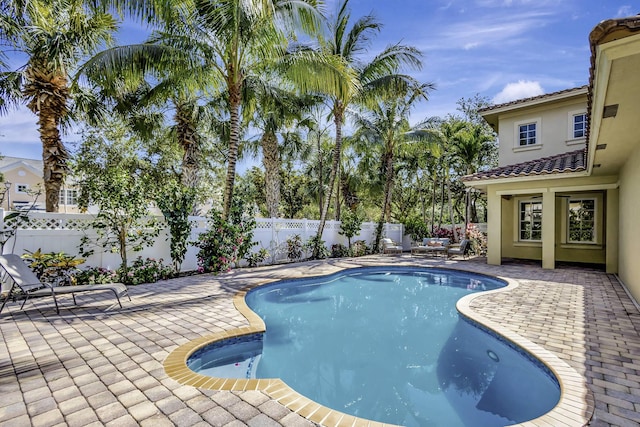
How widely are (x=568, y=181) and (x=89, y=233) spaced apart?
16.4 m

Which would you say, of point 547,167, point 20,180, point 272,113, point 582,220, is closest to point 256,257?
point 272,113

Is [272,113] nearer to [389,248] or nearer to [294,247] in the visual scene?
[294,247]

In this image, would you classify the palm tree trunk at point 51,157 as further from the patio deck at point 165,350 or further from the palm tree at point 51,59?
the patio deck at point 165,350

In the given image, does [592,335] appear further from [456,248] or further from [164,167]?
[164,167]

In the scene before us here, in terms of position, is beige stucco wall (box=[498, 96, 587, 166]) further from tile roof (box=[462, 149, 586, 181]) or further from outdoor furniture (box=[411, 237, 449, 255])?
outdoor furniture (box=[411, 237, 449, 255])

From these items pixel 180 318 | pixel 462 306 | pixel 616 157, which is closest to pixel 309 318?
pixel 180 318

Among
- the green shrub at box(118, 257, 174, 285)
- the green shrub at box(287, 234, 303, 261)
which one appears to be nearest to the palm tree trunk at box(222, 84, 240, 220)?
the green shrub at box(118, 257, 174, 285)

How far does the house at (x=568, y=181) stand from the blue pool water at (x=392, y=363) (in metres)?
4.24

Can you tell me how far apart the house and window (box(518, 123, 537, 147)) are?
0.04 m

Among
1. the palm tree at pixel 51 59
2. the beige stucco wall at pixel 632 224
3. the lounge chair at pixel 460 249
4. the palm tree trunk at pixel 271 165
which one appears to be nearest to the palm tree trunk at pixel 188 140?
the palm tree at pixel 51 59

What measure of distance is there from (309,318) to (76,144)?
18.5m

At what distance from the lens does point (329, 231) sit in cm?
1819

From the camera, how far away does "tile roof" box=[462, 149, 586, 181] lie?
11.6 meters

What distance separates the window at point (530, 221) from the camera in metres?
15.5
